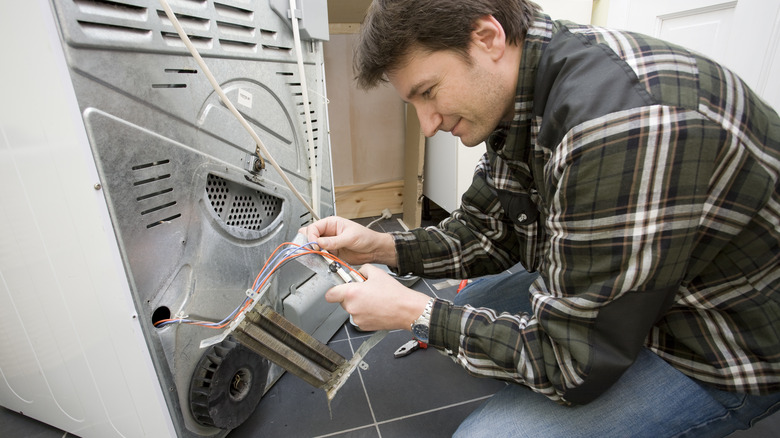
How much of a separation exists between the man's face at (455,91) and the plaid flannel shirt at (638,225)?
46 mm

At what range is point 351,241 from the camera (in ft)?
2.77

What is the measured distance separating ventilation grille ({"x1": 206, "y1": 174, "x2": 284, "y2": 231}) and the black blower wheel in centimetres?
26

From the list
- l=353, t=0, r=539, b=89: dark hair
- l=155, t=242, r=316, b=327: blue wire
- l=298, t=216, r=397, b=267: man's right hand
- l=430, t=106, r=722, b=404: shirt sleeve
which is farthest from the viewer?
l=298, t=216, r=397, b=267: man's right hand

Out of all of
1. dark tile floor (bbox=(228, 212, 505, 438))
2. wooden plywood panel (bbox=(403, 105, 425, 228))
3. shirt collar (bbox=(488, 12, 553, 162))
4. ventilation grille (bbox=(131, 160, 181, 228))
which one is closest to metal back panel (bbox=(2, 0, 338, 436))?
ventilation grille (bbox=(131, 160, 181, 228))

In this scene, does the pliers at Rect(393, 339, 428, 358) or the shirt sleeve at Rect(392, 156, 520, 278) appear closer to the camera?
the shirt sleeve at Rect(392, 156, 520, 278)

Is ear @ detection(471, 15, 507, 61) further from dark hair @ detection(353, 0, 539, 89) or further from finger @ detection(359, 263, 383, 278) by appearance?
finger @ detection(359, 263, 383, 278)

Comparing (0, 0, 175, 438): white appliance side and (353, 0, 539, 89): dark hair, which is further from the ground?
(353, 0, 539, 89): dark hair

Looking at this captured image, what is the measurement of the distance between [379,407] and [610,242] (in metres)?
0.77

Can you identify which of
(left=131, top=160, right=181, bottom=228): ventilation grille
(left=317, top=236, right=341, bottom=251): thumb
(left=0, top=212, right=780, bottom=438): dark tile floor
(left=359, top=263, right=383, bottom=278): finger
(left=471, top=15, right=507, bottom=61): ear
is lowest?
(left=0, top=212, right=780, bottom=438): dark tile floor

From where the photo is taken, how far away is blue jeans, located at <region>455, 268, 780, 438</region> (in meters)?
0.61

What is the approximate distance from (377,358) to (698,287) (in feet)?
2.84

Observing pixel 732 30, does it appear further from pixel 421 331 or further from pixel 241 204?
pixel 241 204

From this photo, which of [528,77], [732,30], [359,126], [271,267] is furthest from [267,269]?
[359,126]

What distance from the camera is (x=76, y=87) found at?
526mm
